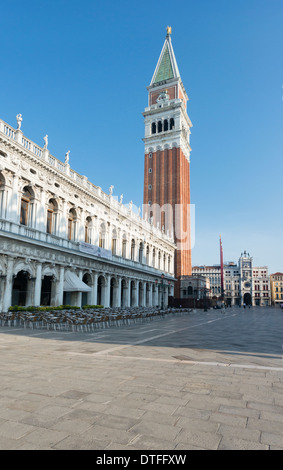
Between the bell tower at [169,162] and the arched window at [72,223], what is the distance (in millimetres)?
36491

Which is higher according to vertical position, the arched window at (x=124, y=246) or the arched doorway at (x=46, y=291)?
the arched window at (x=124, y=246)

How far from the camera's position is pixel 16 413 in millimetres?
4988

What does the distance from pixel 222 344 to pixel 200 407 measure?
329 inches

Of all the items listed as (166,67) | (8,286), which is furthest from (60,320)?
(166,67)

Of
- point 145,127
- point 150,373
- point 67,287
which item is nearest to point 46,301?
point 67,287

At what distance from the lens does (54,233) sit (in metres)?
29.2

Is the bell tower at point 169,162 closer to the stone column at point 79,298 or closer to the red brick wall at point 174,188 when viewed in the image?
the red brick wall at point 174,188

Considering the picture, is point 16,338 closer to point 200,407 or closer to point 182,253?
point 200,407

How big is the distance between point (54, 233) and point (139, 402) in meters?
25.1

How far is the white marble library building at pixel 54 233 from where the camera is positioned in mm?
23750

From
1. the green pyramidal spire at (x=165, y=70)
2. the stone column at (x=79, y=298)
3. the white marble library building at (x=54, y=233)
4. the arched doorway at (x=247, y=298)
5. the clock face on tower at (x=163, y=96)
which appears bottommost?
the arched doorway at (x=247, y=298)

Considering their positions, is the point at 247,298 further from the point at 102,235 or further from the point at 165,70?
the point at 102,235

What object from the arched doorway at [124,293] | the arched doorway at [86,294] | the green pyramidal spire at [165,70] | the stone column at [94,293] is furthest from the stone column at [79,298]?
the green pyramidal spire at [165,70]

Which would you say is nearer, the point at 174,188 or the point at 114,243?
the point at 114,243
